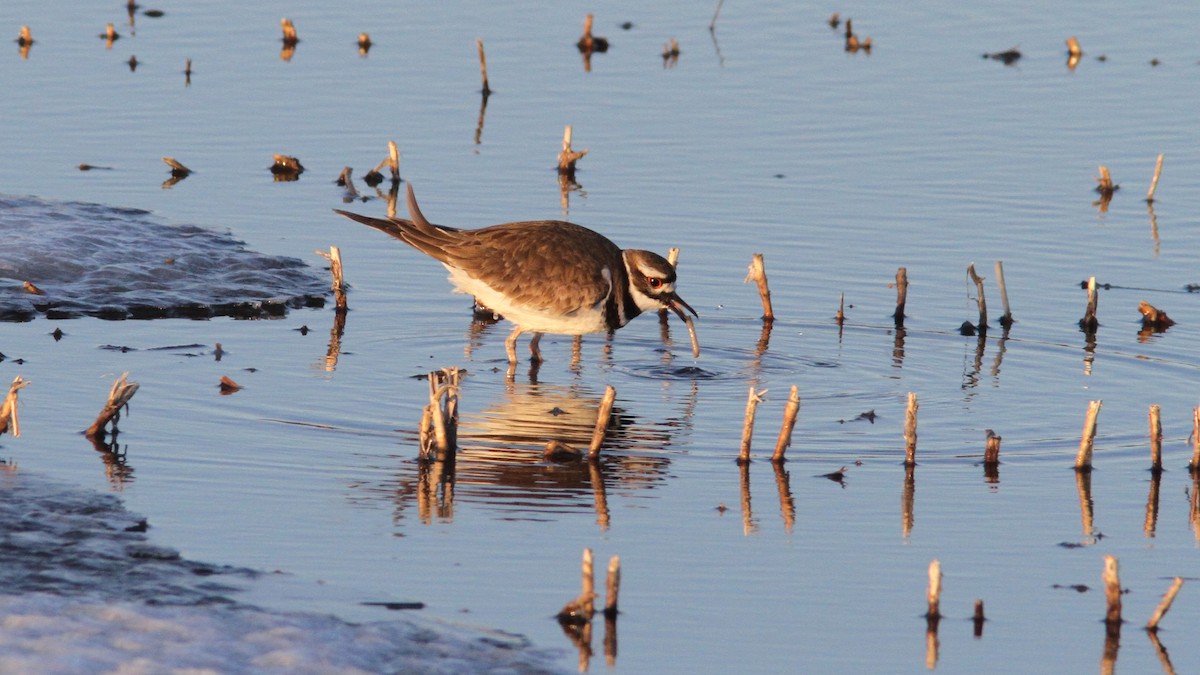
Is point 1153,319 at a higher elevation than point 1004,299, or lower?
lower

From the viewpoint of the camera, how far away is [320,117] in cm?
2159

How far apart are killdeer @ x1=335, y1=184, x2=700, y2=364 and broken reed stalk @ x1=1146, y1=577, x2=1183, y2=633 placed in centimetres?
568

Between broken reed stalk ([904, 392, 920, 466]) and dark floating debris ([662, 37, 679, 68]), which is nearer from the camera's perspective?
broken reed stalk ([904, 392, 920, 466])

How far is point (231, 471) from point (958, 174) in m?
10.8

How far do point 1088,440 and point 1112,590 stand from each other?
2.68m

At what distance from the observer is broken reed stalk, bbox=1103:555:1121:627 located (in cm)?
821

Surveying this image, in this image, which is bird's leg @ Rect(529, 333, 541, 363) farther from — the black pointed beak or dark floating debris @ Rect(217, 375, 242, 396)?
dark floating debris @ Rect(217, 375, 242, 396)

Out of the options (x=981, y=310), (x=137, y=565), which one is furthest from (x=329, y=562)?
(x=981, y=310)

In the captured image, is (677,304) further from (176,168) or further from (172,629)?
(176,168)

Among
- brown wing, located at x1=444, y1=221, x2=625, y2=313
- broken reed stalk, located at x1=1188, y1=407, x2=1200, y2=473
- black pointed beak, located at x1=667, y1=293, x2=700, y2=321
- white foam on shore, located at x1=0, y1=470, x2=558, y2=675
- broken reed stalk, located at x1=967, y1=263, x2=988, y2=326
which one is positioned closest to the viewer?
white foam on shore, located at x1=0, y1=470, x2=558, y2=675

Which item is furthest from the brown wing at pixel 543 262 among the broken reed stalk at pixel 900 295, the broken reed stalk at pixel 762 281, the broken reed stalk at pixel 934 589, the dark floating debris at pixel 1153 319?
the broken reed stalk at pixel 934 589

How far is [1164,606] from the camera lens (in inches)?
325

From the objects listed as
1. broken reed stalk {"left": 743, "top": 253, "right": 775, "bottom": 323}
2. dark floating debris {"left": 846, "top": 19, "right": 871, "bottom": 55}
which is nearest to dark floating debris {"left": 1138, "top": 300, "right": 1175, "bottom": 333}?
broken reed stalk {"left": 743, "top": 253, "right": 775, "bottom": 323}

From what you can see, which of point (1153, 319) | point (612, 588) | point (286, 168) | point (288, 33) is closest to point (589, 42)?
point (288, 33)
